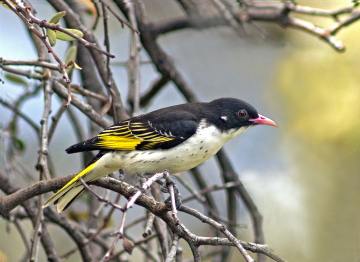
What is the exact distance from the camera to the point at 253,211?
Result: 3.56 meters

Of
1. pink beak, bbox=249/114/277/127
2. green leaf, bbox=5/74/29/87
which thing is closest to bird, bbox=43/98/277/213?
pink beak, bbox=249/114/277/127

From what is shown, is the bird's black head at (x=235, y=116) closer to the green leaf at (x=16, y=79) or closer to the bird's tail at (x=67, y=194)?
the bird's tail at (x=67, y=194)

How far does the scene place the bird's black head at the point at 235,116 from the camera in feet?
9.72

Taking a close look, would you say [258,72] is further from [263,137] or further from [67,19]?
→ [67,19]

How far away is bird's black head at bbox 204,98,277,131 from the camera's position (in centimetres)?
296

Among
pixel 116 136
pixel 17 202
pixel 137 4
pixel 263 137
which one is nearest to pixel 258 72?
pixel 263 137

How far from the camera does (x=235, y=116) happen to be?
119 inches

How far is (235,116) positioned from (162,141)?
0.56 metres

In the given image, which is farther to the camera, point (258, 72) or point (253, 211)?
point (258, 72)

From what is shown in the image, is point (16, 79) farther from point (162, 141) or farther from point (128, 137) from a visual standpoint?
point (162, 141)

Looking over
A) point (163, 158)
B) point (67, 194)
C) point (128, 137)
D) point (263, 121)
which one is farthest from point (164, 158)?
point (263, 121)

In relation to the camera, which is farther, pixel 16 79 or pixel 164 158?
pixel 16 79

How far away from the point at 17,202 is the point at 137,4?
86.0 inches

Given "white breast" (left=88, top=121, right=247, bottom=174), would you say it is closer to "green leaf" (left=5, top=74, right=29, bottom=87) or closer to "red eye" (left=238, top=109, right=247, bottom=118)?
"red eye" (left=238, top=109, right=247, bottom=118)
